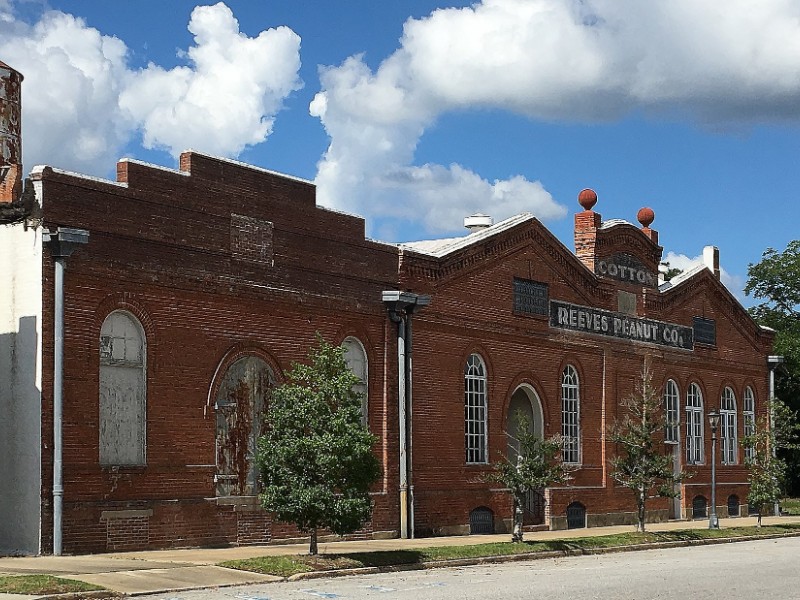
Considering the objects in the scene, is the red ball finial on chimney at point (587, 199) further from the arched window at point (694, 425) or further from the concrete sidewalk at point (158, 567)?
the concrete sidewalk at point (158, 567)

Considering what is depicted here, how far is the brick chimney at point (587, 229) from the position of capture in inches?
1492

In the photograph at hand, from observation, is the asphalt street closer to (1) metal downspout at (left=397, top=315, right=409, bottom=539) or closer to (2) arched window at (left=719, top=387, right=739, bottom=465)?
(1) metal downspout at (left=397, top=315, right=409, bottom=539)

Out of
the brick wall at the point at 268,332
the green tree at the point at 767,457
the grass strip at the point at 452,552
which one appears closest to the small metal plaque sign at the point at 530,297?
the brick wall at the point at 268,332

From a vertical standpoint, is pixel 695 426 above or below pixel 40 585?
above

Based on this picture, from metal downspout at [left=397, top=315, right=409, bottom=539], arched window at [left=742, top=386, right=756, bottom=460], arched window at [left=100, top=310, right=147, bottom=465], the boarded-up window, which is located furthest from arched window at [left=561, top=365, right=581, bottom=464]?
arched window at [left=100, top=310, right=147, bottom=465]

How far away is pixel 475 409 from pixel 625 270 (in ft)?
30.5

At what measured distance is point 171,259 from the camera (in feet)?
79.3

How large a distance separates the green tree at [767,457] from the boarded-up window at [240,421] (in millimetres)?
18569

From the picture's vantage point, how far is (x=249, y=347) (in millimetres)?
25812

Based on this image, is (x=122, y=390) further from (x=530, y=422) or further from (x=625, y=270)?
(x=625, y=270)

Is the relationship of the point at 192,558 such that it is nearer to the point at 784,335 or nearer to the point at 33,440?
the point at 33,440

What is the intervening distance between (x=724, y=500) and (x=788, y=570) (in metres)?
22.7

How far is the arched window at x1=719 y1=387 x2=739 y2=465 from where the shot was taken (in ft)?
147

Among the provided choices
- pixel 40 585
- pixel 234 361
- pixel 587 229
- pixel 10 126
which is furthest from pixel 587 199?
pixel 40 585
